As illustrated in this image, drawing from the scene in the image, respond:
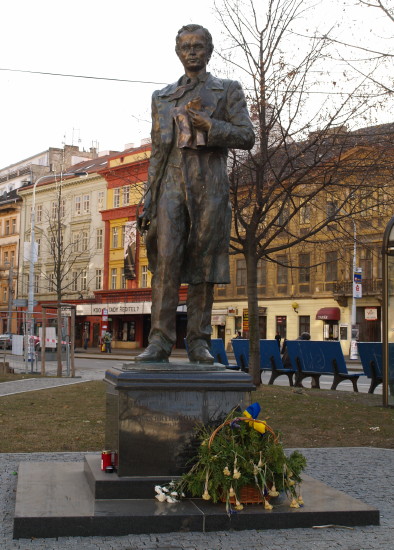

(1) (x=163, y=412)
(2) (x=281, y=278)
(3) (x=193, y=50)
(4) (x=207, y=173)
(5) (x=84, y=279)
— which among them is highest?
(5) (x=84, y=279)

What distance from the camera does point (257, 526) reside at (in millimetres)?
5090

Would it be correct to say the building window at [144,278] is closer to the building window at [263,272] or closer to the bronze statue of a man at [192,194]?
the building window at [263,272]

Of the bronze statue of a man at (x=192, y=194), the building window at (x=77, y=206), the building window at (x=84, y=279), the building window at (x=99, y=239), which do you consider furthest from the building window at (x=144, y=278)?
the bronze statue of a man at (x=192, y=194)

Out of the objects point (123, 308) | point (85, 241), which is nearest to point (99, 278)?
point (85, 241)

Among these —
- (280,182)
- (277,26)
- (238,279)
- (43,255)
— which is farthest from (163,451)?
(43,255)

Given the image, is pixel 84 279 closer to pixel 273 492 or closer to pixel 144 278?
pixel 144 278

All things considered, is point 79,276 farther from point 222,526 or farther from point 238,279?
point 222,526

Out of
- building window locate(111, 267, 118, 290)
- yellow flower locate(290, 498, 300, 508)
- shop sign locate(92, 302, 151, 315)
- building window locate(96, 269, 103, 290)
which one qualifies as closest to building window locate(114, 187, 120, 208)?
building window locate(111, 267, 118, 290)

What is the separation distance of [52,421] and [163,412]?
575cm

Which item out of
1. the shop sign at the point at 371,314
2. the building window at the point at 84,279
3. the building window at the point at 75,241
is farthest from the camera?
the building window at the point at 75,241

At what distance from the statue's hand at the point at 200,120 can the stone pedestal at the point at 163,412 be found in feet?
6.05

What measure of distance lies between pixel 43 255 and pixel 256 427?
69091 mm

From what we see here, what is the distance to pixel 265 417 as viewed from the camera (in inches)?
425

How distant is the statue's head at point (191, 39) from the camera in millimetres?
6371
